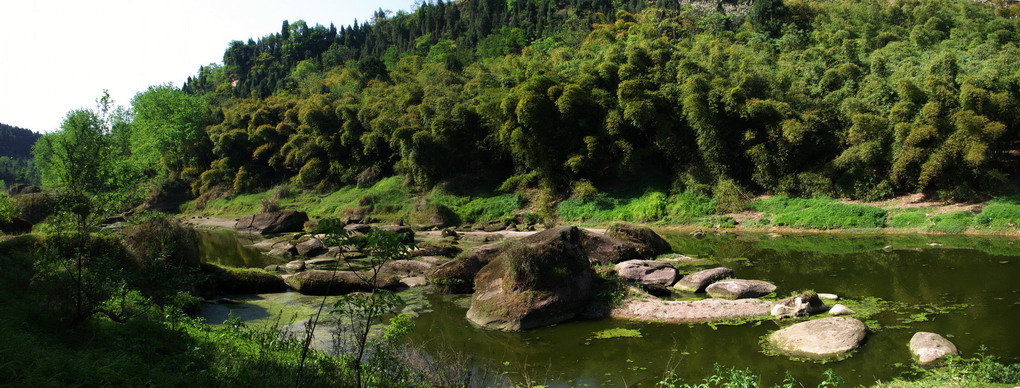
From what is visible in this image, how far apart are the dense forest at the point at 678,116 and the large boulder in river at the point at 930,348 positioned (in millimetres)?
14045

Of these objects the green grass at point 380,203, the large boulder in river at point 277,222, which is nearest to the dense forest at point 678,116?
the green grass at point 380,203

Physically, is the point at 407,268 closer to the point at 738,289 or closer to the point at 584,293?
the point at 584,293

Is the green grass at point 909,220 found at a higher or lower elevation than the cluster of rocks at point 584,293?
lower

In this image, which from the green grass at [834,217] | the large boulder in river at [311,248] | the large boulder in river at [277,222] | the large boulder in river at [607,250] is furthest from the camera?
the large boulder in river at [277,222]

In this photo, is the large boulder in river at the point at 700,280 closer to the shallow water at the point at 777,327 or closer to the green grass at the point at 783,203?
the shallow water at the point at 777,327

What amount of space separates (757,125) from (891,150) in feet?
22.4

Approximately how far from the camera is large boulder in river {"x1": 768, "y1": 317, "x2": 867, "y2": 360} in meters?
9.39

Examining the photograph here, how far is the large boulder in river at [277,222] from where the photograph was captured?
37.2 m

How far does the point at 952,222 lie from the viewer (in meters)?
23.2

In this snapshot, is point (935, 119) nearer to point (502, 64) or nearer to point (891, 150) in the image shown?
point (891, 150)

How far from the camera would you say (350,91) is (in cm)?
5978

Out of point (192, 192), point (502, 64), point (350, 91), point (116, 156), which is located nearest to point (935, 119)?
point (116, 156)

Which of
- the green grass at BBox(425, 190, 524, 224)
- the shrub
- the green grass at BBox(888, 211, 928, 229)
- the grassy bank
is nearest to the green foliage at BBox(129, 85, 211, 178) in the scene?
the grassy bank

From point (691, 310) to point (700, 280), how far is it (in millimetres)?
2779
